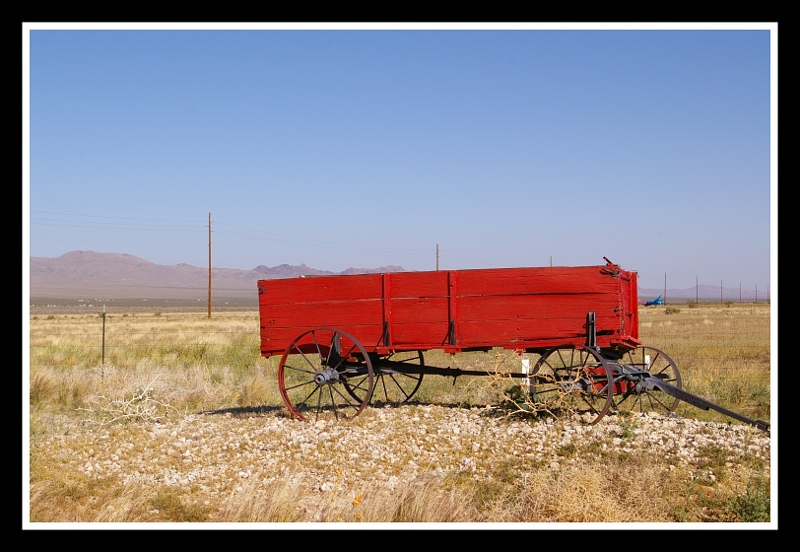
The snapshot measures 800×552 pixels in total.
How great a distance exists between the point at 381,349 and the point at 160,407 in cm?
446

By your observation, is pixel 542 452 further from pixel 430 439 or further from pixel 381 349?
pixel 381 349

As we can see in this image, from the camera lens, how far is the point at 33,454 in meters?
8.73

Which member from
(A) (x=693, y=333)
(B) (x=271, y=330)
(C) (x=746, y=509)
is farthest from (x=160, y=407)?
(A) (x=693, y=333)

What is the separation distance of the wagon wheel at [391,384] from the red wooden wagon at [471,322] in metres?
0.05

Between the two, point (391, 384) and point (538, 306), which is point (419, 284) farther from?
point (391, 384)

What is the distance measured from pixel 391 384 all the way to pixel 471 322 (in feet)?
17.3

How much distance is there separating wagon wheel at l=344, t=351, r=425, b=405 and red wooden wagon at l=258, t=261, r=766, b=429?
0.05 m

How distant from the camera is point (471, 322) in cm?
988

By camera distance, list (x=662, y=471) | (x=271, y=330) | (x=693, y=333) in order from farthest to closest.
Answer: (x=693, y=333) → (x=271, y=330) → (x=662, y=471)

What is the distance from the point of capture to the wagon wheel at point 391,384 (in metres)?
10.7

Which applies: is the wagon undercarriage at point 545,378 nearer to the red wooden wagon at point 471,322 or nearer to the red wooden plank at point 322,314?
the red wooden wagon at point 471,322

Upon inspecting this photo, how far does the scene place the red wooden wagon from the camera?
31.5 ft

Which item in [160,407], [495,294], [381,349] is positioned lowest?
[160,407]

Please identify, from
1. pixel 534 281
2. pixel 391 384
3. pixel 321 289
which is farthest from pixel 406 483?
pixel 391 384
